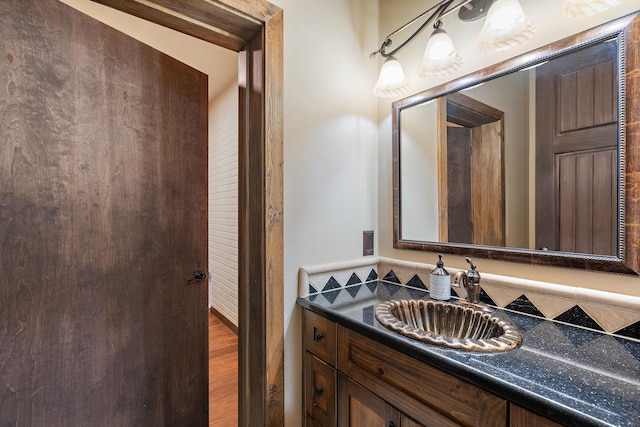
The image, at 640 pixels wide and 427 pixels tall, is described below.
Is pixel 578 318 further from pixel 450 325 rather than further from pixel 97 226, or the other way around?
pixel 97 226

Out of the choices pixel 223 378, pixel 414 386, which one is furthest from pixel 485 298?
pixel 223 378

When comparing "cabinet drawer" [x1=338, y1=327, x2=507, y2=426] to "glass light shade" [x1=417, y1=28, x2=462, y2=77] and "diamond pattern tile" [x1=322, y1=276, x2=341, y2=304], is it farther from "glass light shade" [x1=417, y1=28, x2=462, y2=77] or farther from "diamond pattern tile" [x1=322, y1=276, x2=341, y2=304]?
"glass light shade" [x1=417, y1=28, x2=462, y2=77]

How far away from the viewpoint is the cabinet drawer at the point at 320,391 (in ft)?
3.59

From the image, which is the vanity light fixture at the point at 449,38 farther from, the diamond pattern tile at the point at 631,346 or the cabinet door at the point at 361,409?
the cabinet door at the point at 361,409

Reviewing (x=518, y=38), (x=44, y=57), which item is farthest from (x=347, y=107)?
(x=44, y=57)

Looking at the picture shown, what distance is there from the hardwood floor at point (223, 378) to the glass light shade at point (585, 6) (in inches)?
92.0

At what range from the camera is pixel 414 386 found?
0.81 m

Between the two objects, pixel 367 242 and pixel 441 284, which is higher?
pixel 367 242

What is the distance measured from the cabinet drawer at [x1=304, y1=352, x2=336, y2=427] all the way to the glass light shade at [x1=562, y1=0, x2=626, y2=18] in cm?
139

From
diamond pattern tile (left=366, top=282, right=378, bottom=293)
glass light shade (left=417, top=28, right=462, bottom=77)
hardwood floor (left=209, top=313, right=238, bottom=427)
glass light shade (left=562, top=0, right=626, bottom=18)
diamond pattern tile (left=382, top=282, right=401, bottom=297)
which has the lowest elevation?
hardwood floor (left=209, top=313, right=238, bottom=427)

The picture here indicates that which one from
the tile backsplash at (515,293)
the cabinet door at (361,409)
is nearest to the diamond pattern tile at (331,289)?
the tile backsplash at (515,293)

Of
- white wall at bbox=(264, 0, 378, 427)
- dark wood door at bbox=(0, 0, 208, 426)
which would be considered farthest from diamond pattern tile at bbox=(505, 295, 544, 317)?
dark wood door at bbox=(0, 0, 208, 426)

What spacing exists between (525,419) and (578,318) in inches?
20.5

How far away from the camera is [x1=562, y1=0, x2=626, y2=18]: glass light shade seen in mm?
805
